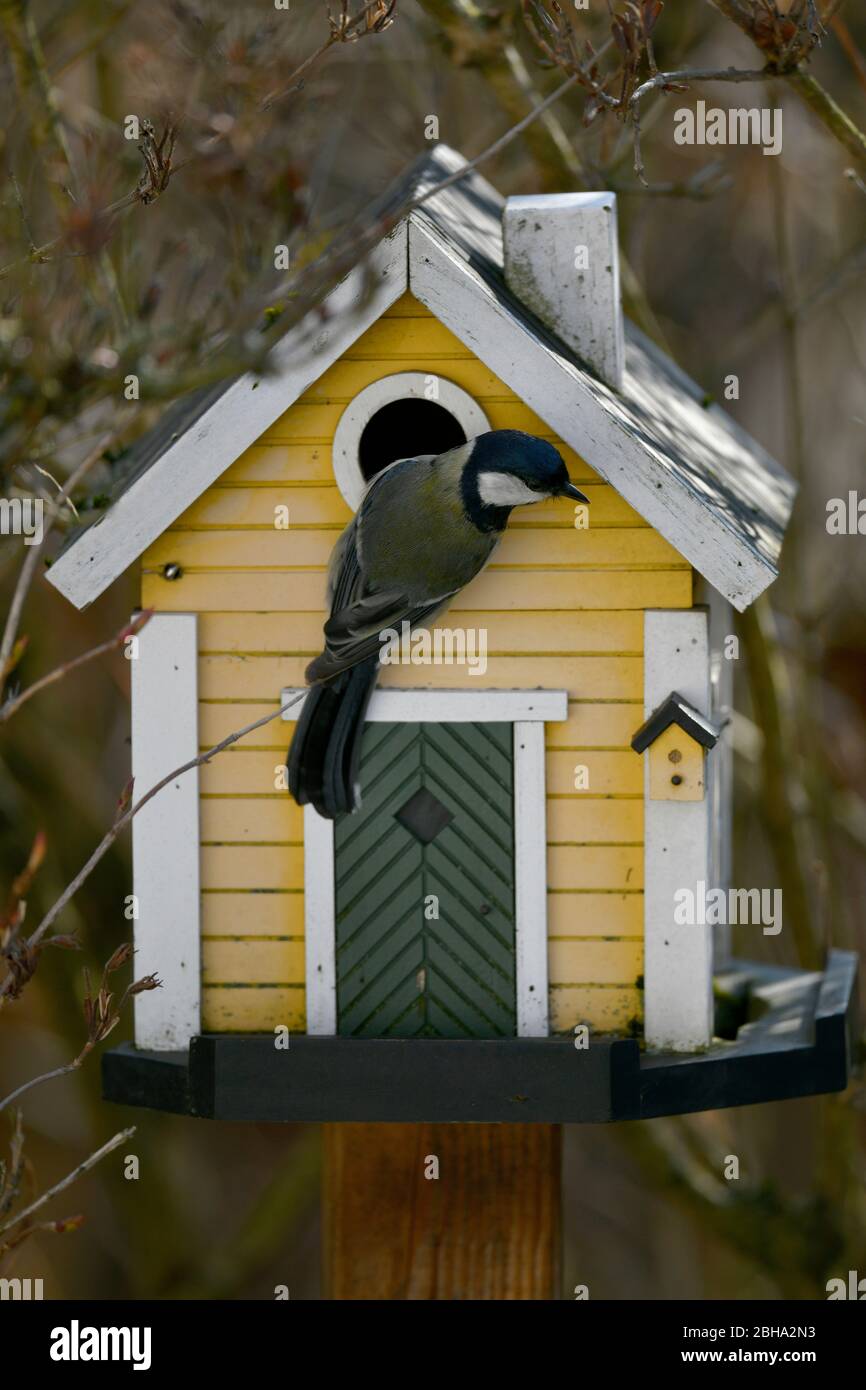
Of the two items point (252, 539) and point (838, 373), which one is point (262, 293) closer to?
point (252, 539)

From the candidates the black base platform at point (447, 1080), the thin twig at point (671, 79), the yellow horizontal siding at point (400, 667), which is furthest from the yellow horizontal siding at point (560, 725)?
the thin twig at point (671, 79)

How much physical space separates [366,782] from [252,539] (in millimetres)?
442

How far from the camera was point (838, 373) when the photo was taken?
6.20 metres

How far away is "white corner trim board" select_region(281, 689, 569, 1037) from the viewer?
2.78 meters

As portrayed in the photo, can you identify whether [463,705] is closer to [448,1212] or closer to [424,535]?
[424,535]

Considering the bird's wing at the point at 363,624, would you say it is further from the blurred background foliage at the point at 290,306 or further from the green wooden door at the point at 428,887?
the blurred background foliage at the point at 290,306

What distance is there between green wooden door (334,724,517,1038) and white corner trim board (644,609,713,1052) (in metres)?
0.23

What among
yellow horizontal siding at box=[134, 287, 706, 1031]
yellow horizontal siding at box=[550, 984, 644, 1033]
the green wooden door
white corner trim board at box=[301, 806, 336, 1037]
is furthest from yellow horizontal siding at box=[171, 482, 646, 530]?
yellow horizontal siding at box=[550, 984, 644, 1033]

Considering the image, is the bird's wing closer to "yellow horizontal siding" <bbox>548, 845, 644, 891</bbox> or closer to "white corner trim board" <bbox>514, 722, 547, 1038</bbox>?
"white corner trim board" <bbox>514, 722, 547, 1038</bbox>

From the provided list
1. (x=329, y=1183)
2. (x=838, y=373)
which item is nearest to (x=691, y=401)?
(x=329, y=1183)

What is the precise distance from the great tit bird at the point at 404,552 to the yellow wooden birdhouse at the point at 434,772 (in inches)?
2.7

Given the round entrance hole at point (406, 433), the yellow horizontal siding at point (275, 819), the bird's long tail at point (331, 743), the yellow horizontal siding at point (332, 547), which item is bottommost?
the yellow horizontal siding at point (275, 819)

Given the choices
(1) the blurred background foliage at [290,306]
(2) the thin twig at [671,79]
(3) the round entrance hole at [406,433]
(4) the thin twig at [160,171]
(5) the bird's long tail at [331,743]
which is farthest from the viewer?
(3) the round entrance hole at [406,433]

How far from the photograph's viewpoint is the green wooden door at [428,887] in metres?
2.82
